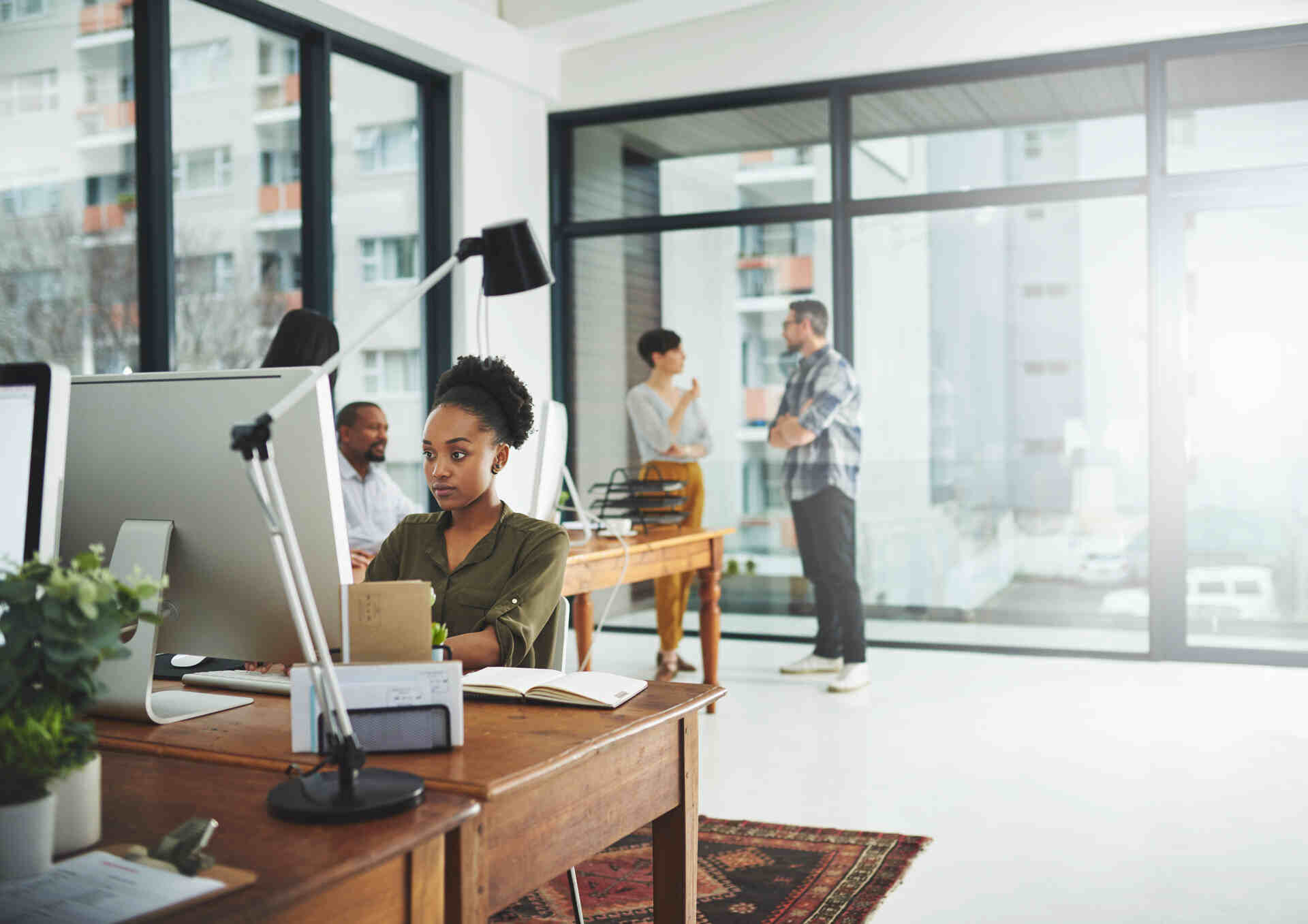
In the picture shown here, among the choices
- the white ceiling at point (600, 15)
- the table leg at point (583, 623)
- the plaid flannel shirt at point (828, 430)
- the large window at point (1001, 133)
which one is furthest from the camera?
the white ceiling at point (600, 15)

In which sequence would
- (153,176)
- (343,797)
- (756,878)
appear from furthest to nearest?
(153,176) → (756,878) → (343,797)

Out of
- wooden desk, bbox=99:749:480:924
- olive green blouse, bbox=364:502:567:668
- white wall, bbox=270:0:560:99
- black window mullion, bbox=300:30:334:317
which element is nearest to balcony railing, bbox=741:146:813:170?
white wall, bbox=270:0:560:99

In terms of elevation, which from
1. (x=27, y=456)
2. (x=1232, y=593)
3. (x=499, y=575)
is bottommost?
(x=1232, y=593)

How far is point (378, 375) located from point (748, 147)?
86.6 inches

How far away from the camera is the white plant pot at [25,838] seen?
105 centimetres

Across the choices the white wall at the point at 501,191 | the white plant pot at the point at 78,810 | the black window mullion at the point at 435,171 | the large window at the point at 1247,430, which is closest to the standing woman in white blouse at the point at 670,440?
the white wall at the point at 501,191

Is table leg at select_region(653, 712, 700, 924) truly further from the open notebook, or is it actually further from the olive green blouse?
the olive green blouse

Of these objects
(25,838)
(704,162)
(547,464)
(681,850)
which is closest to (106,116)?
(547,464)

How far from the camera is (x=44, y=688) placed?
1.08 m

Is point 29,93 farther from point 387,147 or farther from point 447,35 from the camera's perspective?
point 447,35

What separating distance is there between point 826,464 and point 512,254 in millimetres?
3442

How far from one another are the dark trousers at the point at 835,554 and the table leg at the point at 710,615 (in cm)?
56

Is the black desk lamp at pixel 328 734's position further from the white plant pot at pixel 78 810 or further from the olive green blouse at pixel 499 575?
the olive green blouse at pixel 499 575

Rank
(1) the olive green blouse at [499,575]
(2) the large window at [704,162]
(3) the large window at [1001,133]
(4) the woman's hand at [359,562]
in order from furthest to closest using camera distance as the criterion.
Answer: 1. (2) the large window at [704,162]
2. (3) the large window at [1001,133]
3. (4) the woman's hand at [359,562]
4. (1) the olive green blouse at [499,575]
